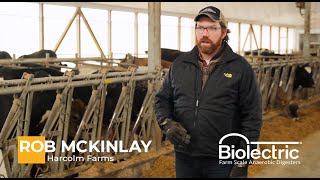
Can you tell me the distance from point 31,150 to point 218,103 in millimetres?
2296

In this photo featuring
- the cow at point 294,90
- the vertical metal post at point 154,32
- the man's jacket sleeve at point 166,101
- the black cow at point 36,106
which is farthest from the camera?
the cow at point 294,90

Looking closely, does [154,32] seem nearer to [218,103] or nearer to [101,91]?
[101,91]

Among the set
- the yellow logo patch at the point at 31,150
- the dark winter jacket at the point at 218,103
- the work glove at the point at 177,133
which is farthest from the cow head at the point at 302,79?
the work glove at the point at 177,133

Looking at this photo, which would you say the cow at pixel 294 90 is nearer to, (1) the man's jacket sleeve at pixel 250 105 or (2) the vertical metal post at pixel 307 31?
(2) the vertical metal post at pixel 307 31

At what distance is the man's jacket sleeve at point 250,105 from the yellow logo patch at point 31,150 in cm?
226

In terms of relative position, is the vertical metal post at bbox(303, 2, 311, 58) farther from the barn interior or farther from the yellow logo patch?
the yellow logo patch

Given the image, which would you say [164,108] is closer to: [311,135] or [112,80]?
[112,80]

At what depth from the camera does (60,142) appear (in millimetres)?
4395

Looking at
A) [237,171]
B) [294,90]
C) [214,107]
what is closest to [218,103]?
[214,107]

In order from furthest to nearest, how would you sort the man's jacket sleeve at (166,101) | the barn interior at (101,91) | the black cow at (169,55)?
the black cow at (169,55), the barn interior at (101,91), the man's jacket sleeve at (166,101)

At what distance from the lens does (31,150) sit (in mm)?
4211

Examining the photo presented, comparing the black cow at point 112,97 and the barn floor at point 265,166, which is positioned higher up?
the black cow at point 112,97

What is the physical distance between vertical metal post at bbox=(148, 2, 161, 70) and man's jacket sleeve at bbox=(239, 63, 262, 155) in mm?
2903

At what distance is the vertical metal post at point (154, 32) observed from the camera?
17.8 ft
